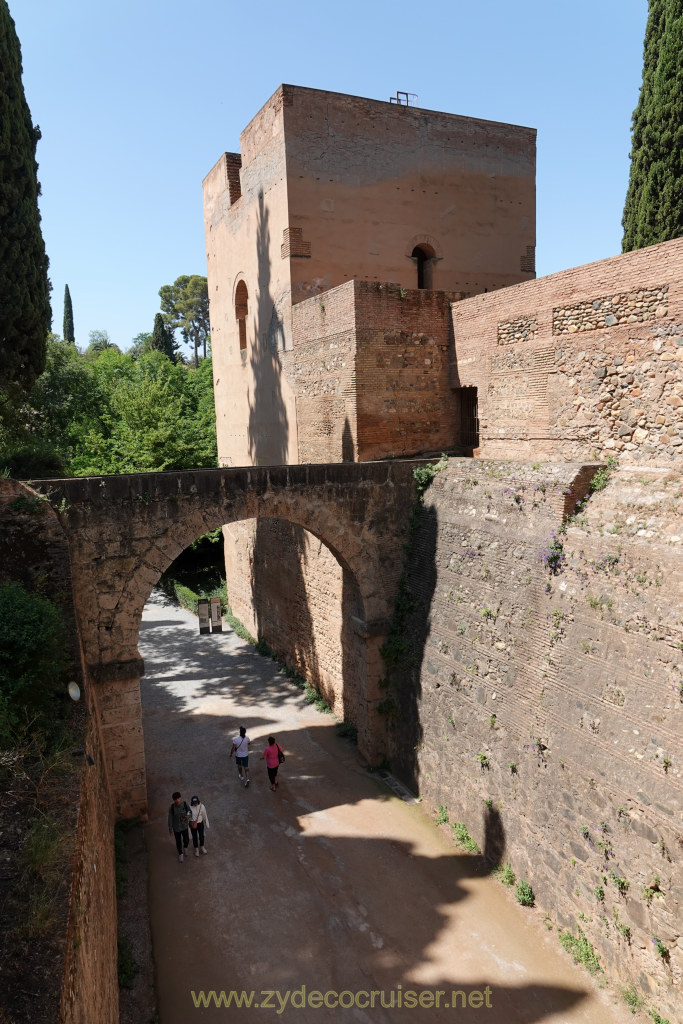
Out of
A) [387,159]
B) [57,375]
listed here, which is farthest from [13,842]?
[57,375]

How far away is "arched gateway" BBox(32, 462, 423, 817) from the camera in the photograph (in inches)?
344

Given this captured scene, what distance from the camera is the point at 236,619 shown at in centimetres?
1891

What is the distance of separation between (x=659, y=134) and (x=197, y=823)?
15949 mm

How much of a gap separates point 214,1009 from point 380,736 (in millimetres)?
4966

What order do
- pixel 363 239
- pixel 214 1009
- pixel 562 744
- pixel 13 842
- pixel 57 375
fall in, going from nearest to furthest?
pixel 13 842 → pixel 214 1009 → pixel 562 744 → pixel 363 239 → pixel 57 375

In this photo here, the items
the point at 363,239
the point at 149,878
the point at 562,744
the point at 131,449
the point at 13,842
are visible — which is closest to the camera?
the point at 13,842

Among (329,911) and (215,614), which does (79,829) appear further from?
(215,614)

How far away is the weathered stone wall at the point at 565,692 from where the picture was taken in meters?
6.23

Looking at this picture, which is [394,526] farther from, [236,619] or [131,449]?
[131,449]

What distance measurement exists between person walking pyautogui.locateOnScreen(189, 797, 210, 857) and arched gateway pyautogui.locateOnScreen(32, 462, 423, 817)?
3.92ft

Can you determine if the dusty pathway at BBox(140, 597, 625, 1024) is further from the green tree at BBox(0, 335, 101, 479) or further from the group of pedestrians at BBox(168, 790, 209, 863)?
the green tree at BBox(0, 335, 101, 479)

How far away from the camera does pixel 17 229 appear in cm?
1160

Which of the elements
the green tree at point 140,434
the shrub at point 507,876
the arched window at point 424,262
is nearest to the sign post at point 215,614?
the green tree at point 140,434

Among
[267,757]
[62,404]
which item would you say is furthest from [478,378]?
[62,404]
